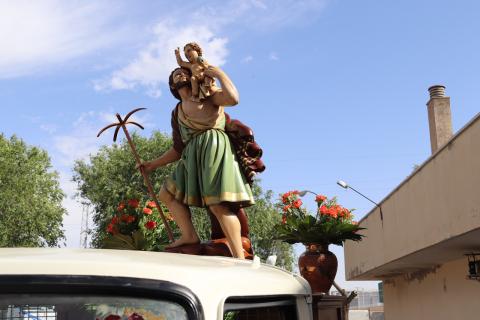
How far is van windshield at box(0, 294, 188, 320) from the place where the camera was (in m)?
1.53

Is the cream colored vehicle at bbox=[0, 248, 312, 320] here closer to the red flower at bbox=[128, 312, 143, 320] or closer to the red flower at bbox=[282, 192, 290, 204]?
the red flower at bbox=[128, 312, 143, 320]

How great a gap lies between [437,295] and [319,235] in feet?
49.5

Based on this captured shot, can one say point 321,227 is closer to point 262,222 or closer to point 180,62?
point 180,62

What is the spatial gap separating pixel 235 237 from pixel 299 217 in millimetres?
1344

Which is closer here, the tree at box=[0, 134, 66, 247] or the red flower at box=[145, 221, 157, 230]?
the red flower at box=[145, 221, 157, 230]

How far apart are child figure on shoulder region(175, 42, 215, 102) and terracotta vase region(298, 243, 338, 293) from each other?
1.68m

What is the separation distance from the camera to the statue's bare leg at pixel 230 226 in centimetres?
504

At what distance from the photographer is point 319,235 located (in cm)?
593

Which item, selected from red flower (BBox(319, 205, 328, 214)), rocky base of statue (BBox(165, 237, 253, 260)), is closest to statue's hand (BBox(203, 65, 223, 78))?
rocky base of statue (BBox(165, 237, 253, 260))

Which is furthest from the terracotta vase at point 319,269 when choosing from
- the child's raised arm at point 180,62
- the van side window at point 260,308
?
the van side window at point 260,308

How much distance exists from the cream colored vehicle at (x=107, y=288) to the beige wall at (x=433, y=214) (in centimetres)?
1035

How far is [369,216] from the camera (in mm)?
21922

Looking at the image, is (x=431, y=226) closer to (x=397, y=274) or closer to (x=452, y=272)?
(x=452, y=272)

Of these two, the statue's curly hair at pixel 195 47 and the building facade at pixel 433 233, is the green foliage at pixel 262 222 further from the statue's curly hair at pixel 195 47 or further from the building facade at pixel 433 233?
the statue's curly hair at pixel 195 47
